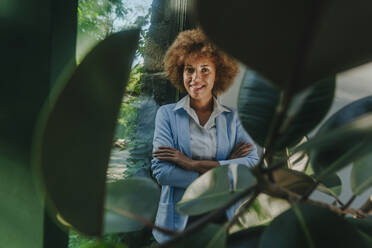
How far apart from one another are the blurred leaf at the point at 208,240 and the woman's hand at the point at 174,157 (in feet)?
4.42

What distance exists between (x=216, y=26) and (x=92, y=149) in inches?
3.2

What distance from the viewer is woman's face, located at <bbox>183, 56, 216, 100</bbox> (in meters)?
1.65

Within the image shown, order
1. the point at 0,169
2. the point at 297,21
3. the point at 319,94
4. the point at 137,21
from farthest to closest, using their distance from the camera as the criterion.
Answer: the point at 137,21
the point at 0,169
the point at 319,94
the point at 297,21

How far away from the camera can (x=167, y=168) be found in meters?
1.59

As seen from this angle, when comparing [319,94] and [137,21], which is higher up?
[137,21]

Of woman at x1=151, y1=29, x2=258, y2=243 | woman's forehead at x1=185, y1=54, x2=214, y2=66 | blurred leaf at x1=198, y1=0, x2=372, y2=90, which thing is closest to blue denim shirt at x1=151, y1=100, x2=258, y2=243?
woman at x1=151, y1=29, x2=258, y2=243

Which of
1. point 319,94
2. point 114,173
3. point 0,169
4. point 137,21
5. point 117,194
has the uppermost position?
point 137,21

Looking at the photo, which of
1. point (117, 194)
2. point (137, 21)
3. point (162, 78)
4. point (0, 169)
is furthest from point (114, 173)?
point (117, 194)

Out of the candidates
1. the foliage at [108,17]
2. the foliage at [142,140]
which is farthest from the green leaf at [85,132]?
the foliage at [142,140]

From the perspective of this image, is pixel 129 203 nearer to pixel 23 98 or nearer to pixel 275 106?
pixel 275 106

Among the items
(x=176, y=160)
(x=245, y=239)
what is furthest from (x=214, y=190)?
(x=176, y=160)

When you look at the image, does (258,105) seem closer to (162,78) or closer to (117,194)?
(117,194)

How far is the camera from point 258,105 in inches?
9.4

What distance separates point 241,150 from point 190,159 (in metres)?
0.32
